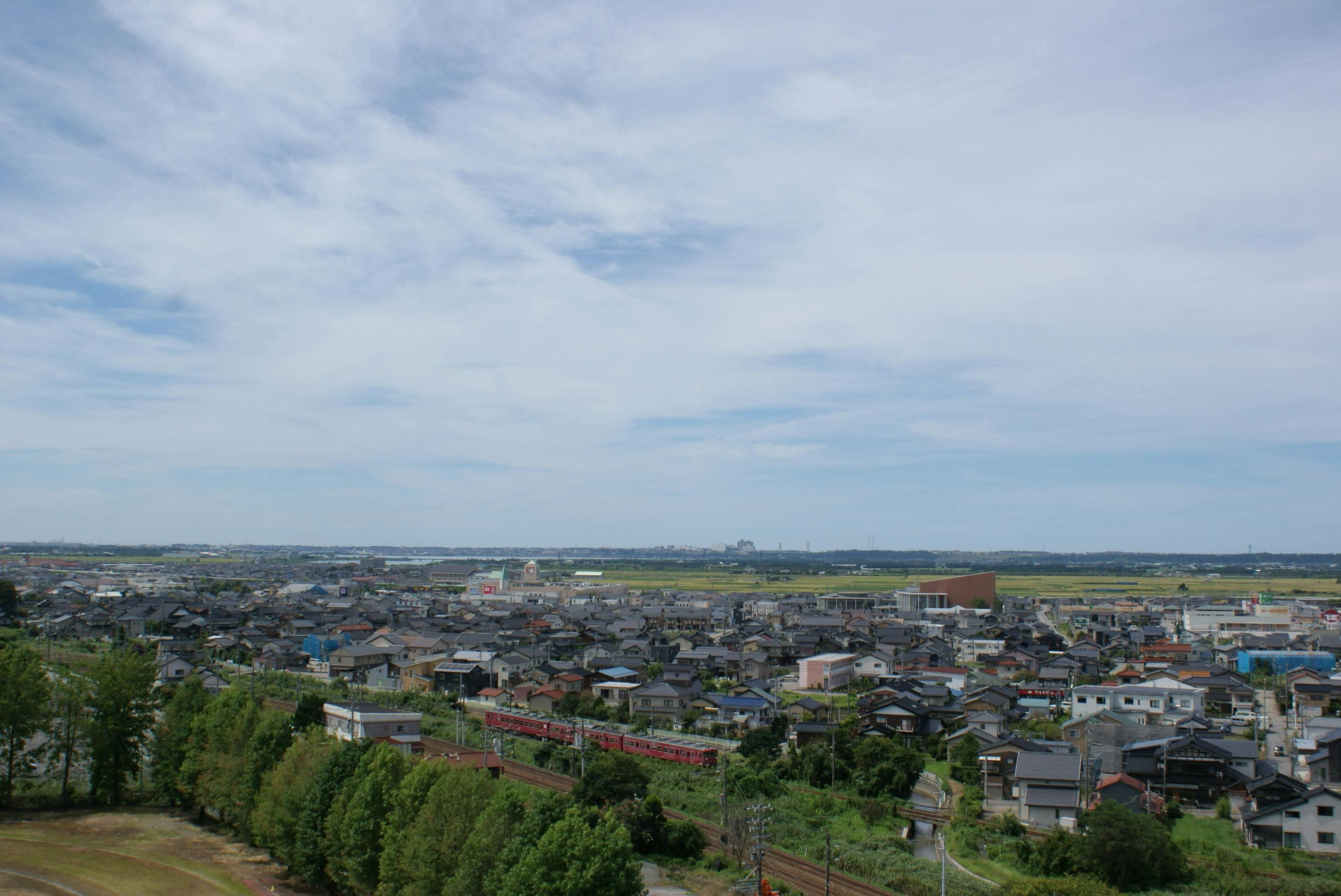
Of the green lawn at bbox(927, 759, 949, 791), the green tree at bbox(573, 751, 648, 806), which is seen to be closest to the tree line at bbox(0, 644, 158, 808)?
the green tree at bbox(573, 751, 648, 806)

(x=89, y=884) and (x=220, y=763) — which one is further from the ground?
(x=220, y=763)

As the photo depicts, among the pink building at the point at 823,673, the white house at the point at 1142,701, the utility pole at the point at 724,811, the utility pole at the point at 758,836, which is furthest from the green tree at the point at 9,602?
the white house at the point at 1142,701

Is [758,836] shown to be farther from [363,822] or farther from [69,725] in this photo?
[69,725]

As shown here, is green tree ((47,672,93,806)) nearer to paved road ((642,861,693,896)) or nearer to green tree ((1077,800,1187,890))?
paved road ((642,861,693,896))

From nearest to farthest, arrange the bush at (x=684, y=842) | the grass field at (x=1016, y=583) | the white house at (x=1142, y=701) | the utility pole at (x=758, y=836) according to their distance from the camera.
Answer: the utility pole at (x=758, y=836) < the bush at (x=684, y=842) < the white house at (x=1142, y=701) < the grass field at (x=1016, y=583)

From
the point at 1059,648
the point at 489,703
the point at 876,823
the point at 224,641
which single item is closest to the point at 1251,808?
the point at 876,823

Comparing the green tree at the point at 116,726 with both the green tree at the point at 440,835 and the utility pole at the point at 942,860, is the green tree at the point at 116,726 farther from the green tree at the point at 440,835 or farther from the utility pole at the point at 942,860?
the utility pole at the point at 942,860

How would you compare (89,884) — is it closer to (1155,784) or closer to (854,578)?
(1155,784)
